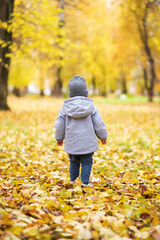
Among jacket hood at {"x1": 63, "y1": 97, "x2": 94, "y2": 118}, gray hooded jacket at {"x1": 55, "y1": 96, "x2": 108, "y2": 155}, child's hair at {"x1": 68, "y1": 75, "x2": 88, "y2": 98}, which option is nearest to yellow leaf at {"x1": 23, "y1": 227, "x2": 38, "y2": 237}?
gray hooded jacket at {"x1": 55, "y1": 96, "x2": 108, "y2": 155}

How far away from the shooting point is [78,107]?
3.35 metres

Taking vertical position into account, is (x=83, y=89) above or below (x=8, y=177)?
above

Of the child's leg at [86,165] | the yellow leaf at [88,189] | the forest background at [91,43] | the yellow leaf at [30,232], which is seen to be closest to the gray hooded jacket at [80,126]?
the child's leg at [86,165]

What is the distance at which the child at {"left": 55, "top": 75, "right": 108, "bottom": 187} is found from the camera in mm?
3363

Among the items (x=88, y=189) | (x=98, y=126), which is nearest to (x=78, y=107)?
(x=98, y=126)

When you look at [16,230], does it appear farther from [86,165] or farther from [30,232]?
[86,165]

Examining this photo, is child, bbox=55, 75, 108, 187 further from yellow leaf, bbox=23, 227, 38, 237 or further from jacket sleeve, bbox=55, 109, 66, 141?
yellow leaf, bbox=23, 227, 38, 237

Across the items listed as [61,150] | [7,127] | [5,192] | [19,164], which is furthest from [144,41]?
[5,192]

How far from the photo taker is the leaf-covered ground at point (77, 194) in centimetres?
224

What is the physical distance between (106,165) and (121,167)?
294mm

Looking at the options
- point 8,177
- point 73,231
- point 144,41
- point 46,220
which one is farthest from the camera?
point 144,41

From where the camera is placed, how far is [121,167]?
15.9ft

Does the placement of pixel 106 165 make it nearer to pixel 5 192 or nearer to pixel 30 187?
pixel 30 187

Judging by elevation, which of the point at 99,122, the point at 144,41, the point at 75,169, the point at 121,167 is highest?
the point at 144,41
